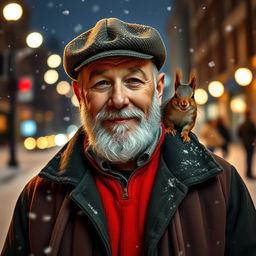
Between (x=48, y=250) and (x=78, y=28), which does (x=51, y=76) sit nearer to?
(x=78, y=28)

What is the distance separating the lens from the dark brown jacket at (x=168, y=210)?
1.06 m

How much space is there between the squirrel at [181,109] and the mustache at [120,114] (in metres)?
0.12

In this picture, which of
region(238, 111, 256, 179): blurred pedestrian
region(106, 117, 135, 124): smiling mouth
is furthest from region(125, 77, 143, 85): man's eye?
region(238, 111, 256, 179): blurred pedestrian

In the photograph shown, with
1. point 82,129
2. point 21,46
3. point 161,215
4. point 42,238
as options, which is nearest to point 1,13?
point 21,46

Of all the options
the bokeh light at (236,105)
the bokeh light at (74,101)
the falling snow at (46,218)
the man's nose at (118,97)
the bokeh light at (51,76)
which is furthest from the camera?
the bokeh light at (236,105)

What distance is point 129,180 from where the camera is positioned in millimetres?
1156

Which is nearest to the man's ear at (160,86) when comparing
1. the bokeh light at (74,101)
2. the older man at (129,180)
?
the older man at (129,180)

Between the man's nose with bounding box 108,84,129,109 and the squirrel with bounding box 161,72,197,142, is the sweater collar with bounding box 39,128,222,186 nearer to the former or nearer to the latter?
the squirrel with bounding box 161,72,197,142

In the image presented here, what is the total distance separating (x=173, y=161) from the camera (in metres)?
1.14

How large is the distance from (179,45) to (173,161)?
60 cm

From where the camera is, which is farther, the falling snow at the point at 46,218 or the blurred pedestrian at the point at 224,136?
the blurred pedestrian at the point at 224,136

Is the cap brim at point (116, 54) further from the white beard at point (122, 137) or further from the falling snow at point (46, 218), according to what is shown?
the falling snow at point (46, 218)

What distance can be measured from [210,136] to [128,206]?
1.77 feet

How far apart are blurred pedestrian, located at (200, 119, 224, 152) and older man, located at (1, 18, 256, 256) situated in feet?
0.62
